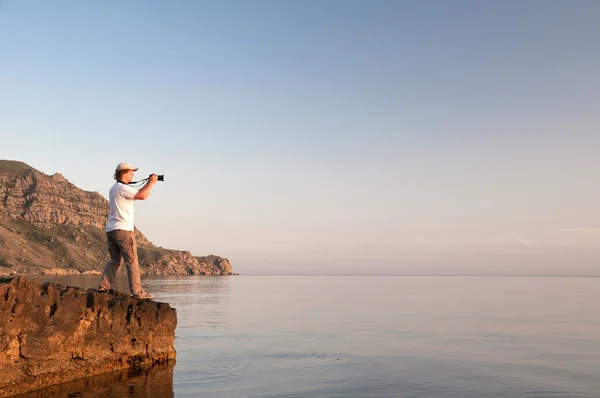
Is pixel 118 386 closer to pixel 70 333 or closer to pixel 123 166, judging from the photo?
pixel 70 333

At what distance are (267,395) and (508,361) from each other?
39.1 feet

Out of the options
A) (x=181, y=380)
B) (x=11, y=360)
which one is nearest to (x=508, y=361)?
(x=181, y=380)

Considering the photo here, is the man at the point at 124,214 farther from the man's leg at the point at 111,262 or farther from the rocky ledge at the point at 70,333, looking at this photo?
the rocky ledge at the point at 70,333

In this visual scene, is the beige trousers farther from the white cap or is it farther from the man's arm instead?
the white cap

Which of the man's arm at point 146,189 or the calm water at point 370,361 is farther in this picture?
the calm water at point 370,361

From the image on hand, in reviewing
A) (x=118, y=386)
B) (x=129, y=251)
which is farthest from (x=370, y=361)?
(x=129, y=251)

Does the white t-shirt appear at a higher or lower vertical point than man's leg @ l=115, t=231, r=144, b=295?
higher

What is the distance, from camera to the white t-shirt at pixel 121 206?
1542cm

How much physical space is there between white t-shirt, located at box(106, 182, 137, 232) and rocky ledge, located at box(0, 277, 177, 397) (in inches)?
83.9

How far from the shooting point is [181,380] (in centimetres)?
1612

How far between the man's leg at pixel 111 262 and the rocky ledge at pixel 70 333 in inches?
20.3

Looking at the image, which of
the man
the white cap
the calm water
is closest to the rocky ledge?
the calm water

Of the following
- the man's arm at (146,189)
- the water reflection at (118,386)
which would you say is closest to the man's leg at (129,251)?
the man's arm at (146,189)

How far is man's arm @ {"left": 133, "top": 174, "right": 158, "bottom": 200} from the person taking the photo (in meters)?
15.1
